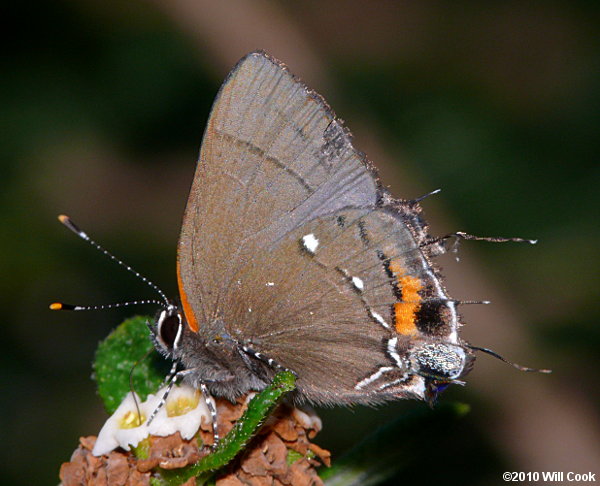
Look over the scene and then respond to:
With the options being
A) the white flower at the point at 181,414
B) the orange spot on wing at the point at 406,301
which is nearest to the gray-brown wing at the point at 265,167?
the orange spot on wing at the point at 406,301

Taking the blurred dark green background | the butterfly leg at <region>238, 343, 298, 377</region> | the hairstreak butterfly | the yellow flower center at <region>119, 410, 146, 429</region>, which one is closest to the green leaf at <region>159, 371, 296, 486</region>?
the yellow flower center at <region>119, 410, 146, 429</region>

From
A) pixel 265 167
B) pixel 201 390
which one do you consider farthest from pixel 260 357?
pixel 265 167

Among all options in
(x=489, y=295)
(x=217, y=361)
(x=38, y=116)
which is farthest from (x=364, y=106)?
(x=217, y=361)

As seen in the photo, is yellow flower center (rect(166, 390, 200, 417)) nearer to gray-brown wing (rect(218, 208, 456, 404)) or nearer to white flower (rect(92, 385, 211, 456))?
white flower (rect(92, 385, 211, 456))

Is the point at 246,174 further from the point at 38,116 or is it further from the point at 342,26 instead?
the point at 342,26

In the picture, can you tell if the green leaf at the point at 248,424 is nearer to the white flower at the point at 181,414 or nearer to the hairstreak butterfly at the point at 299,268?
the white flower at the point at 181,414

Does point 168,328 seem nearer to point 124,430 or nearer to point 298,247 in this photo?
point 124,430
